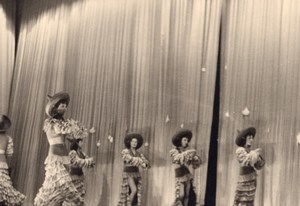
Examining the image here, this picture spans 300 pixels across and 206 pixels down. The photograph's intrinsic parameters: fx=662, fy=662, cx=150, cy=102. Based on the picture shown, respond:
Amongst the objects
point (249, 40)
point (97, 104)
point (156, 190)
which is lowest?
point (156, 190)

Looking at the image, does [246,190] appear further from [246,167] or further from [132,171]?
[132,171]

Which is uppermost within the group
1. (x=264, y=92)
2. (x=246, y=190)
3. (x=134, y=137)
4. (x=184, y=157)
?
(x=264, y=92)

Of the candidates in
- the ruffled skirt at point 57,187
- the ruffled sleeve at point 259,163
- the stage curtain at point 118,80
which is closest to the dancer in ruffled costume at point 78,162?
the ruffled skirt at point 57,187

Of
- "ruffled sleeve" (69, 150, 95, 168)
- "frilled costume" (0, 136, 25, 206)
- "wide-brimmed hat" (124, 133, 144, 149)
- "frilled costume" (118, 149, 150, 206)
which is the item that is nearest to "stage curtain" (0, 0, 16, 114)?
"frilled costume" (0, 136, 25, 206)

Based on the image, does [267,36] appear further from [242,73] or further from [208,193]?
[208,193]

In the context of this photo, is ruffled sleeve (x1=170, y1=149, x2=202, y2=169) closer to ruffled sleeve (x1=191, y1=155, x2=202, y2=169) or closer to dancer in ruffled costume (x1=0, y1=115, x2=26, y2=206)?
ruffled sleeve (x1=191, y1=155, x2=202, y2=169)

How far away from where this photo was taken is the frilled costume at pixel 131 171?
29.1 feet

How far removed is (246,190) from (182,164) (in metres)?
0.98

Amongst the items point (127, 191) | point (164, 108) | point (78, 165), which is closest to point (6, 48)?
point (164, 108)

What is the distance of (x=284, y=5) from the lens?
8883 millimetres

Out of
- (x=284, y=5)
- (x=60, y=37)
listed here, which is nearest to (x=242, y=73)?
(x=284, y=5)

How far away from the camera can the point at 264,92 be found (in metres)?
8.77

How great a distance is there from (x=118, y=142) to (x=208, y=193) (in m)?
1.67

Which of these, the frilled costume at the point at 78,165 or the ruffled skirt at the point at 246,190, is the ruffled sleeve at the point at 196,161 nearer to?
the ruffled skirt at the point at 246,190
